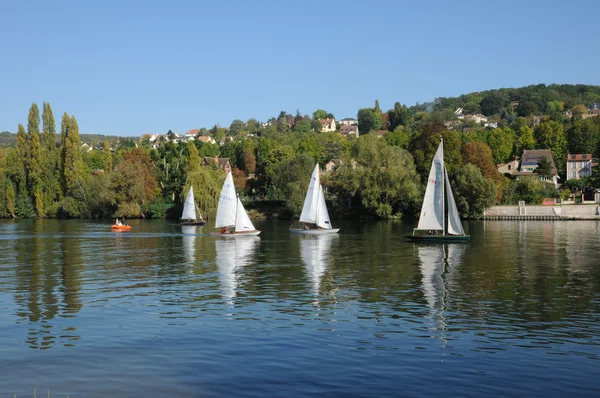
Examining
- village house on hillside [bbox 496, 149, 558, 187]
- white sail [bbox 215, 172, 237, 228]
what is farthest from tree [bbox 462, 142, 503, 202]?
white sail [bbox 215, 172, 237, 228]

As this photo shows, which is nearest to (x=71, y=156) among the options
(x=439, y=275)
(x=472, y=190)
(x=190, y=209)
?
(x=190, y=209)

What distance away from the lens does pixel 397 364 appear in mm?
21922

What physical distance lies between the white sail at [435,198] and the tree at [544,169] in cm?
9316

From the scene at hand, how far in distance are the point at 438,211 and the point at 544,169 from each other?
93.8 metres

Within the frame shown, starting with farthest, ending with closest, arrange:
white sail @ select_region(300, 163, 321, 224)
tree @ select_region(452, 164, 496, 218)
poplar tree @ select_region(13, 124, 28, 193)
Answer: poplar tree @ select_region(13, 124, 28, 193)
tree @ select_region(452, 164, 496, 218)
white sail @ select_region(300, 163, 321, 224)

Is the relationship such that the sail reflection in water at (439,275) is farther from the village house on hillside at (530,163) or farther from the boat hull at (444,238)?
the village house on hillside at (530,163)

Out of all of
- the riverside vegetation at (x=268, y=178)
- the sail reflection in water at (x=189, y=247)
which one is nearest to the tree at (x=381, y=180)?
the riverside vegetation at (x=268, y=178)

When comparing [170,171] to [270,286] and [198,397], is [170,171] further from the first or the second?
[198,397]

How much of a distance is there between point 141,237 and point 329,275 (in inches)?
1669

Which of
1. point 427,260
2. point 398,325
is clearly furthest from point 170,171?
point 398,325

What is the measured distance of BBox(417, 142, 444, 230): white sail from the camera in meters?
65.0

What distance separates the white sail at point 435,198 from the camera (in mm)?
65000

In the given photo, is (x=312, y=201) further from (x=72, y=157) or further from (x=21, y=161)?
(x=21, y=161)

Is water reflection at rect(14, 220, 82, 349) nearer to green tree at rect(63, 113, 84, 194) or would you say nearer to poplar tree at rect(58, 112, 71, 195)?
green tree at rect(63, 113, 84, 194)
